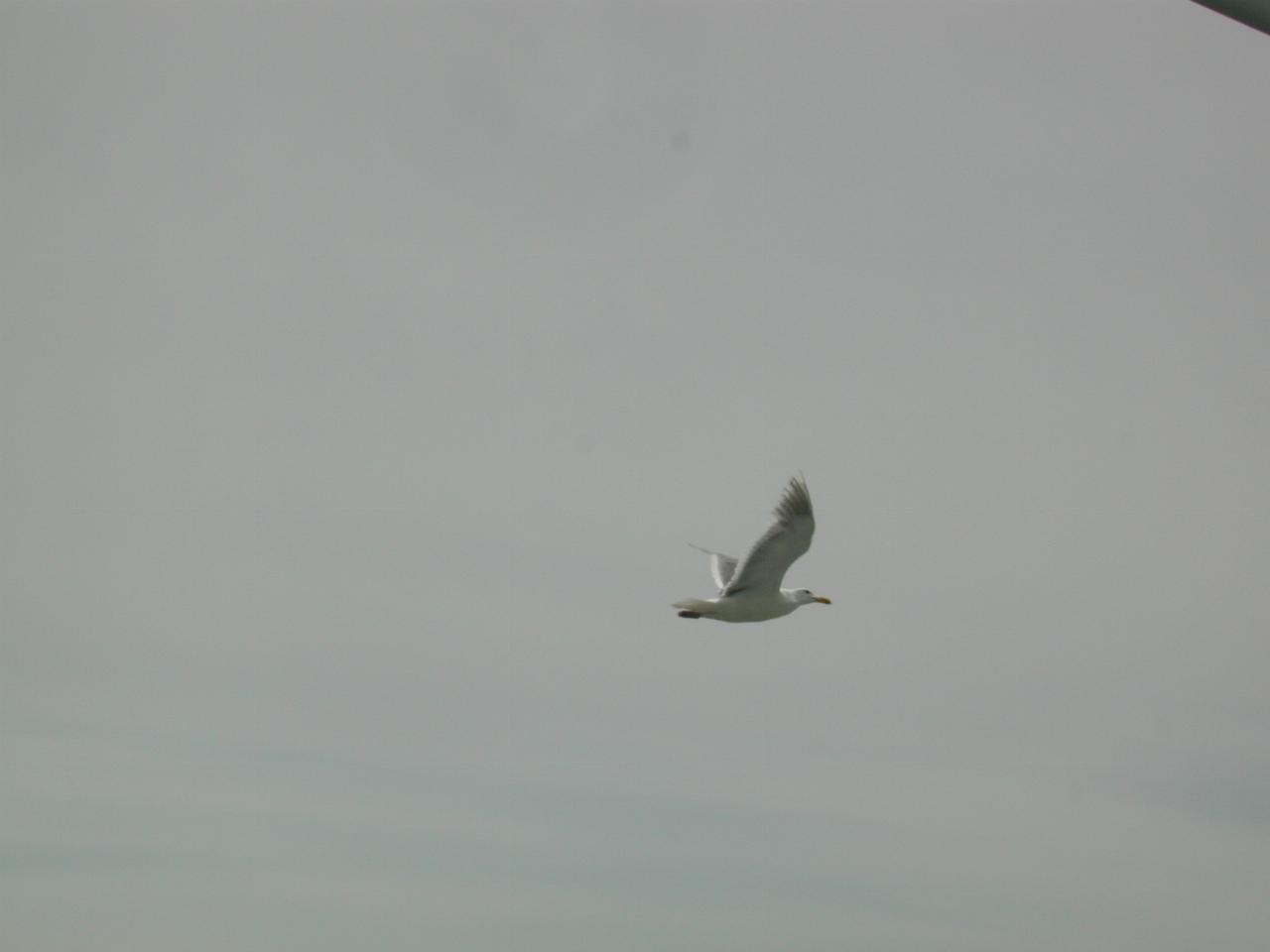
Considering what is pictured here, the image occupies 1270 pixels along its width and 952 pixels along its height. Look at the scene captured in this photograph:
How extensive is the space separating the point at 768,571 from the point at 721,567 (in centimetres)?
335

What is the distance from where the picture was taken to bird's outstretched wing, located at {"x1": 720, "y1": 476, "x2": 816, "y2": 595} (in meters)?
20.0

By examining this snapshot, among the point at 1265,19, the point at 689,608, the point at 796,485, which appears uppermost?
the point at 796,485

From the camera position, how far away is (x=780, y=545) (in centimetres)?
2030

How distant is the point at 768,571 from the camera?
20812 millimetres

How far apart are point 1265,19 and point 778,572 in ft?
58.0

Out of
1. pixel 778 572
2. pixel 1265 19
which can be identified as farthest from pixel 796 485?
pixel 1265 19

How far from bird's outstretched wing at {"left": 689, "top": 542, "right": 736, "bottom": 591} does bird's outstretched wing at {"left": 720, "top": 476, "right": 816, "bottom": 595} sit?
1875 millimetres

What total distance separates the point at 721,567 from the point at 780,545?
3.92m

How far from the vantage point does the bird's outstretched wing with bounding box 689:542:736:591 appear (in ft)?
76.7

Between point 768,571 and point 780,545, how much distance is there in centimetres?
67

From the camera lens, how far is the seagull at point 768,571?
65.8ft

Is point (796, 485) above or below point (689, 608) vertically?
above

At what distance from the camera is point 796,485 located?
795 inches

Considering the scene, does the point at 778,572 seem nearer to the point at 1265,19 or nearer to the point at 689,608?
the point at 689,608
